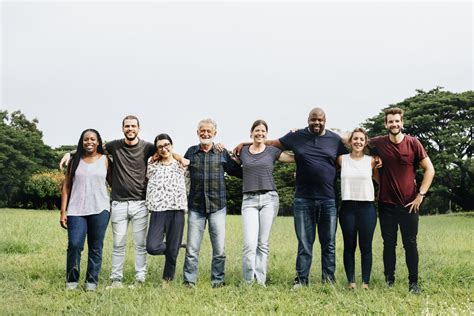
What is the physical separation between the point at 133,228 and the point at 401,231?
310 centimetres

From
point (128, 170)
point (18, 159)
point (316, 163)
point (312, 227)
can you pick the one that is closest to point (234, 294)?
point (312, 227)

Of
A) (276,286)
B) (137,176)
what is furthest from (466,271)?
(137,176)

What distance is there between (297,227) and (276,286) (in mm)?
749

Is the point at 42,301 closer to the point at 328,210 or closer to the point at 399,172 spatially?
the point at 328,210

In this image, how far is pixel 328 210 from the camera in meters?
6.46

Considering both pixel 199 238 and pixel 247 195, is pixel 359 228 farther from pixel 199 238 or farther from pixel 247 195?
pixel 199 238

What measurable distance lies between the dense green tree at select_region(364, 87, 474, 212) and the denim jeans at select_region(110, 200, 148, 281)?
21872 millimetres

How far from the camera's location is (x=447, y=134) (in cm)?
2634

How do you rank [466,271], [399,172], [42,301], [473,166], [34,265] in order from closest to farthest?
[42,301] < [399,172] < [466,271] < [34,265] < [473,166]

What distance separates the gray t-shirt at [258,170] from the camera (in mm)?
6457

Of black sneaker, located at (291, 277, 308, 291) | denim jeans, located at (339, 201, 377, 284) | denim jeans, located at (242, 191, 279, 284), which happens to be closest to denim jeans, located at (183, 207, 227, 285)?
denim jeans, located at (242, 191, 279, 284)

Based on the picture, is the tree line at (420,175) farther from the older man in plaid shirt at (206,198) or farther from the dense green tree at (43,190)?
the older man in plaid shirt at (206,198)

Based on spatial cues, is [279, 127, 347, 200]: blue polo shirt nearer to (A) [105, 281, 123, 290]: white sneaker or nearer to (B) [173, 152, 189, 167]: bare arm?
(B) [173, 152, 189, 167]: bare arm

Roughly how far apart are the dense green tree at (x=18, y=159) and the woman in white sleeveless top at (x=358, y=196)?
28.9 metres
